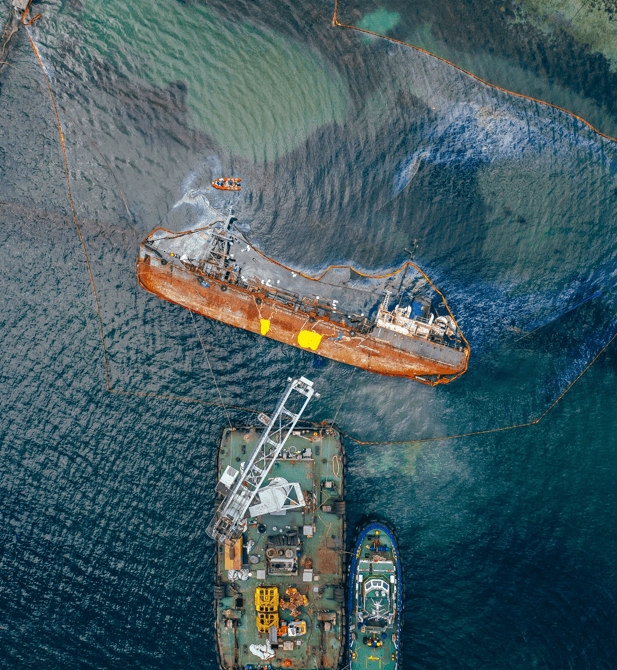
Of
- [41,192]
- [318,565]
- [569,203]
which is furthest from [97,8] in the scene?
[318,565]

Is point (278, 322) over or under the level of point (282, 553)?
over

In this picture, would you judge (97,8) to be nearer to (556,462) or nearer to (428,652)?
(556,462)

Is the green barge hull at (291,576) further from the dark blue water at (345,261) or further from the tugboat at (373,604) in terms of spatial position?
the dark blue water at (345,261)

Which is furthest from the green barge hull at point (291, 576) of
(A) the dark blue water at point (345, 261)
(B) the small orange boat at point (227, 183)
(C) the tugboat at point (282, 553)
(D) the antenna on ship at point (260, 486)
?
(B) the small orange boat at point (227, 183)

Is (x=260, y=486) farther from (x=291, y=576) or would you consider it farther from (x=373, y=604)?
(x=373, y=604)

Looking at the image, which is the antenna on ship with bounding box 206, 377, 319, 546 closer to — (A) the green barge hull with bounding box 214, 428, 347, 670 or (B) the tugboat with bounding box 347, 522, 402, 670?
(A) the green barge hull with bounding box 214, 428, 347, 670

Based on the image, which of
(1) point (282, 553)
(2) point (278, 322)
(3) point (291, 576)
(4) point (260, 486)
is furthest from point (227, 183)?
(3) point (291, 576)

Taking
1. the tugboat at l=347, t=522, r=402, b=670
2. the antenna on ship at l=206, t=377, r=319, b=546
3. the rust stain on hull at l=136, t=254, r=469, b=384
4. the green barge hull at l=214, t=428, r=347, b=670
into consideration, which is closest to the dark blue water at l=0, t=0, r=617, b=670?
the rust stain on hull at l=136, t=254, r=469, b=384
